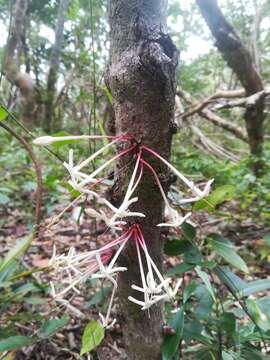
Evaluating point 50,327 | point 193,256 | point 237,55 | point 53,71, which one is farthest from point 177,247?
point 53,71

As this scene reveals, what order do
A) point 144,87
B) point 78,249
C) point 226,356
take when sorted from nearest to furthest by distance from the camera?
point 144,87 < point 226,356 < point 78,249

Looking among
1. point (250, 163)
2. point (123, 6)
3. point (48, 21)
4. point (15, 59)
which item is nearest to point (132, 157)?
point (123, 6)

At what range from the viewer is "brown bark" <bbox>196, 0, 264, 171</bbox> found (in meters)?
2.20

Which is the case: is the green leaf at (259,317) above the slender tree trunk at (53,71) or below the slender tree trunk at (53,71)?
below

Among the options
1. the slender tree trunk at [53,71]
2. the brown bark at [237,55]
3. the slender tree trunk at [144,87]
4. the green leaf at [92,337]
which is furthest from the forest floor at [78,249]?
the slender tree trunk at [53,71]

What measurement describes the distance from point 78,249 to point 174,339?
1.10 meters

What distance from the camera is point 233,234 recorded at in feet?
5.78

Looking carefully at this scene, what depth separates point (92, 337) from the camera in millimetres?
646

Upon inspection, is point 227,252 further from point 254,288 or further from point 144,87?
point 144,87

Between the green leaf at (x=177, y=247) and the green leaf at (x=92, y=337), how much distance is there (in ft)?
0.67

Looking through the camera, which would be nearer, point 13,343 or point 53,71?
point 13,343

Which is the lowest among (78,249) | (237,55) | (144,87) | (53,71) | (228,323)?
(78,249)

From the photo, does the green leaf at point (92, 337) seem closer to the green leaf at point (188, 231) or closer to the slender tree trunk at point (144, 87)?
the slender tree trunk at point (144, 87)

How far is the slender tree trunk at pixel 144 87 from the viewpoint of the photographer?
497 mm
